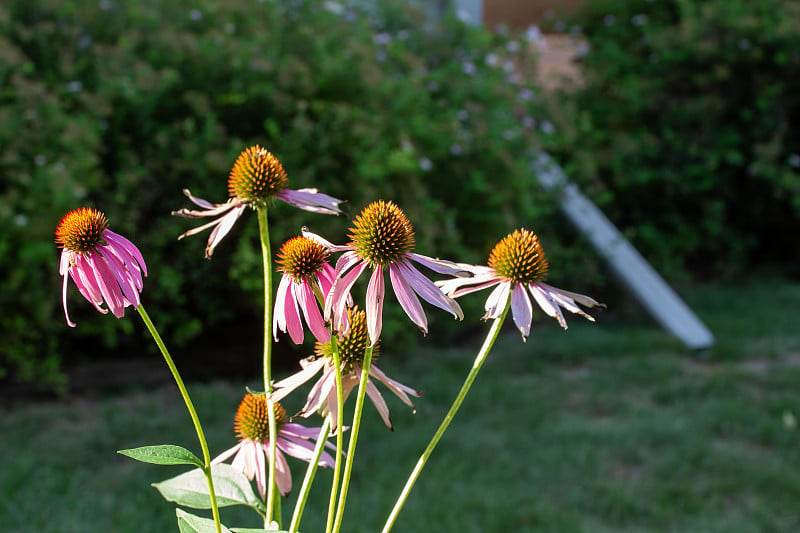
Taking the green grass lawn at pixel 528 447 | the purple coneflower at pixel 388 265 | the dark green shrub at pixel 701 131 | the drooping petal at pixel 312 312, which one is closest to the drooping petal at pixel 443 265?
the purple coneflower at pixel 388 265

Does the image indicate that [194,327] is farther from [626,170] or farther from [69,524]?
[626,170]

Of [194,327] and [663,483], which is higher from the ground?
[194,327]

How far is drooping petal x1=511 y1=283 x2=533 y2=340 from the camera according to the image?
2.70 feet

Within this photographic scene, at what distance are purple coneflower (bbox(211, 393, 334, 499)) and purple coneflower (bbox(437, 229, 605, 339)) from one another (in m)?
0.23

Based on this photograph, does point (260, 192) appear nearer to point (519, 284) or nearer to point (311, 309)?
point (311, 309)

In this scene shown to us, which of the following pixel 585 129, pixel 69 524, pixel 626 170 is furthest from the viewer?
pixel 626 170

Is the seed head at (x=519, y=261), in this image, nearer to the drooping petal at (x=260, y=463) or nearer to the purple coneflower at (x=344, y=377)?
the purple coneflower at (x=344, y=377)

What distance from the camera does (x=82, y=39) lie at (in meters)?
4.08

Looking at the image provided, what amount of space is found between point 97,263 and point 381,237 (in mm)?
258

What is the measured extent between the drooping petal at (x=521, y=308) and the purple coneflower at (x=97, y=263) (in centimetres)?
35

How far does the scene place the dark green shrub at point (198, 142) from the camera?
346cm

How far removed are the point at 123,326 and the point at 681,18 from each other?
5.07 meters

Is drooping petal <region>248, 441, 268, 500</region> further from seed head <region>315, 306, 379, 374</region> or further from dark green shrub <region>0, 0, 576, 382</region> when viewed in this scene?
dark green shrub <region>0, 0, 576, 382</region>

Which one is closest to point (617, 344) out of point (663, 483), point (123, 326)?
point (663, 483)
